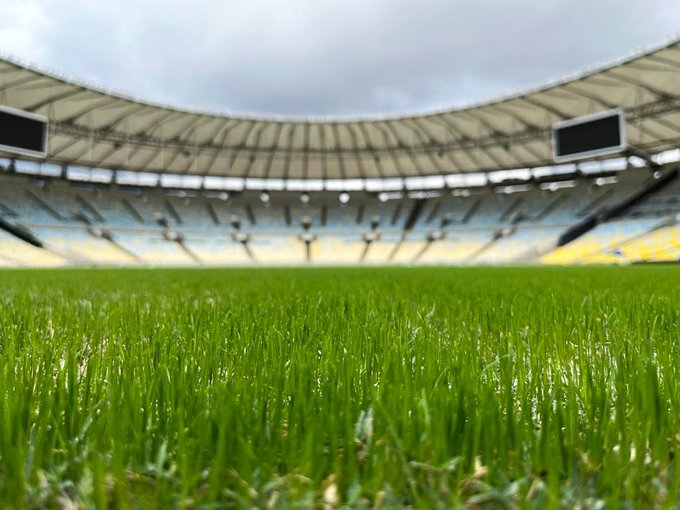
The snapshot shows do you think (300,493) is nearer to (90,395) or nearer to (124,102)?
(90,395)

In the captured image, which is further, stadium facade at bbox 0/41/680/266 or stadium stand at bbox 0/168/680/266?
stadium stand at bbox 0/168/680/266

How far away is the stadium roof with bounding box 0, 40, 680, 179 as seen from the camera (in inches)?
898

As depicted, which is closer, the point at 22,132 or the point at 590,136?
the point at 22,132

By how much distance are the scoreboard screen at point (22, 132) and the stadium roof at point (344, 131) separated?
96cm

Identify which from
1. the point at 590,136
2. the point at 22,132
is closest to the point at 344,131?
the point at 590,136

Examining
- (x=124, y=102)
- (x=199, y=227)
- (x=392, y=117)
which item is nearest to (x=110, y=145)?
(x=124, y=102)

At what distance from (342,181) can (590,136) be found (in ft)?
77.0

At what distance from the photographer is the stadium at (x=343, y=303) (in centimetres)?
67

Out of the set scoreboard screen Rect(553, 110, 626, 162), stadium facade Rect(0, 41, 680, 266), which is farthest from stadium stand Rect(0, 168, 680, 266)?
scoreboard screen Rect(553, 110, 626, 162)

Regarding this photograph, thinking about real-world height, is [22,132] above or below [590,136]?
above

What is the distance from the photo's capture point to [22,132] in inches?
970

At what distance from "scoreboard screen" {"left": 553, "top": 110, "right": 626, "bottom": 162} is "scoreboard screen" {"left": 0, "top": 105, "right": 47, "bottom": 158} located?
3267 centimetres

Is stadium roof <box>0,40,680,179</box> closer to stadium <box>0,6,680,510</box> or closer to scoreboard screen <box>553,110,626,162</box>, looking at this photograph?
stadium <box>0,6,680,510</box>

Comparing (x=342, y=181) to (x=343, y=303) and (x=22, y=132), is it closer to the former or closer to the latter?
(x=22, y=132)
